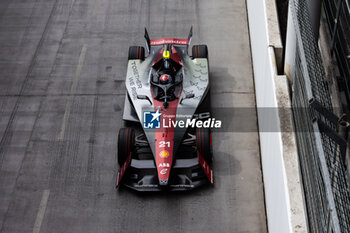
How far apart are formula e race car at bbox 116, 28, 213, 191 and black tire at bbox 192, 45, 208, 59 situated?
25mm

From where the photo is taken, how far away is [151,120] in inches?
398

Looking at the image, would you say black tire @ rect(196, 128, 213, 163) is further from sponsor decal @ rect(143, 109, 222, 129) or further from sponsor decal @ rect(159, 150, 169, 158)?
sponsor decal @ rect(159, 150, 169, 158)

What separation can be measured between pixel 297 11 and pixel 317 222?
3.05 metres

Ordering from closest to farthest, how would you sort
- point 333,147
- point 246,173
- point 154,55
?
1. point 333,147
2. point 246,173
3. point 154,55

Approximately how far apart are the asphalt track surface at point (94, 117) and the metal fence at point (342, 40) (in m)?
2.91

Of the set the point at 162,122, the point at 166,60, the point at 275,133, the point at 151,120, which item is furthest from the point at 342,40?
the point at 151,120

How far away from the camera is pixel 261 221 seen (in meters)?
9.29

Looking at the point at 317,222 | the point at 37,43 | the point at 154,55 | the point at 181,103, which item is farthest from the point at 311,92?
the point at 37,43

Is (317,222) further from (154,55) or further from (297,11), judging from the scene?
(154,55)

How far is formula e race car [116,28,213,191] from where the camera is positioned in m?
9.62

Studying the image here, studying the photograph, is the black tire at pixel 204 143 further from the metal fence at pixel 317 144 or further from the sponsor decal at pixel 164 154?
the metal fence at pixel 317 144

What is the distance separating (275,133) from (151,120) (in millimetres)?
3022

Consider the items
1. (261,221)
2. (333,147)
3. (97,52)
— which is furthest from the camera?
(97,52)

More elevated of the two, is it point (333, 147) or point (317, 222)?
point (333, 147)
